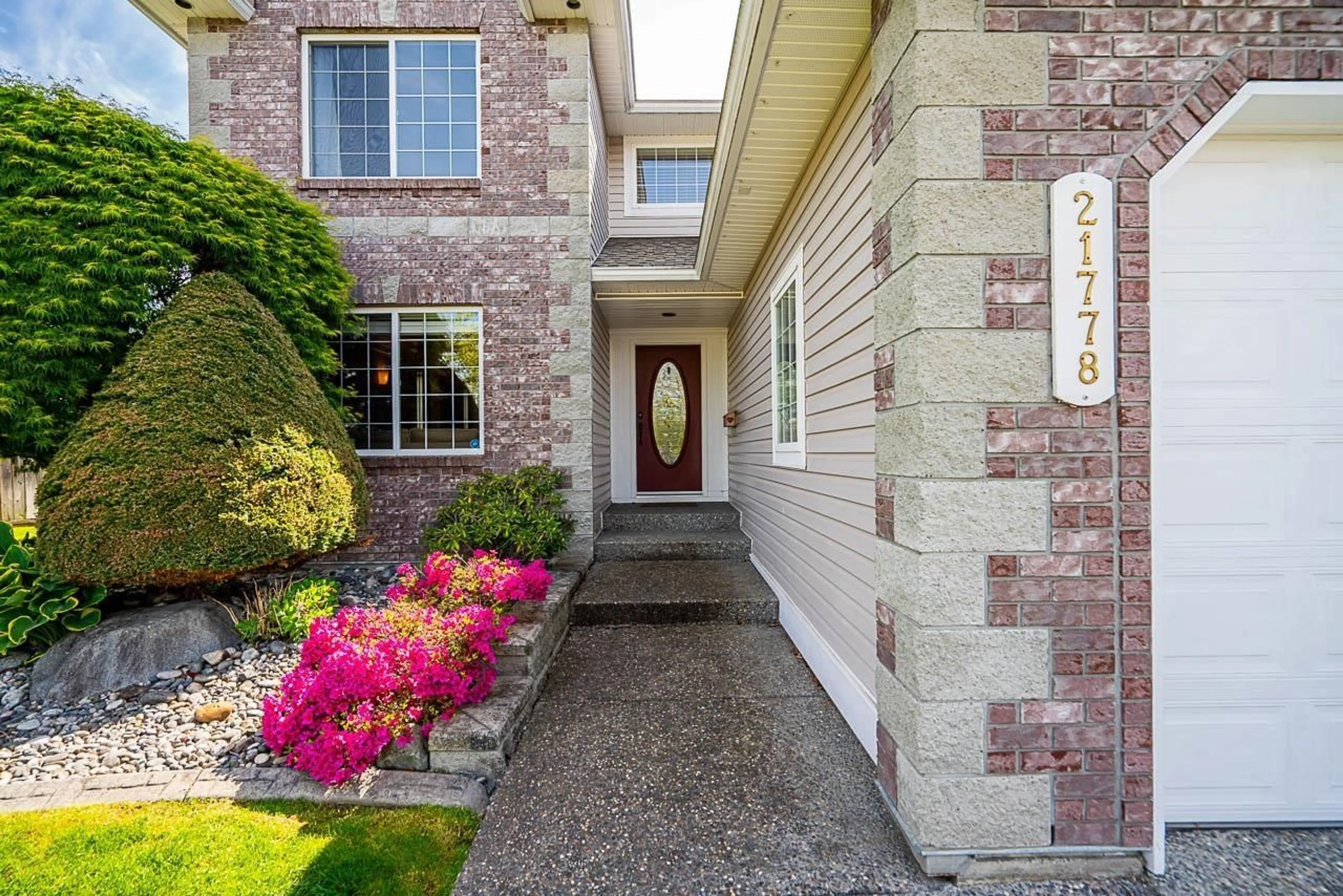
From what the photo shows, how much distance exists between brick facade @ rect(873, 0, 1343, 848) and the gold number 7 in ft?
0.28

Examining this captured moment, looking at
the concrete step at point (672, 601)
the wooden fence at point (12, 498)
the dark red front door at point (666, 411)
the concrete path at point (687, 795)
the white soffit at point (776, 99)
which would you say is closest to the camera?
the concrete path at point (687, 795)

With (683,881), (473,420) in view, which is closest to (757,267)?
(473,420)

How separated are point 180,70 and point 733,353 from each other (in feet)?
21.3

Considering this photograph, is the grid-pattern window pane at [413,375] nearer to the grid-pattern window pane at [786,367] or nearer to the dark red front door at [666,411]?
the dark red front door at [666,411]

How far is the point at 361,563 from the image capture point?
536cm

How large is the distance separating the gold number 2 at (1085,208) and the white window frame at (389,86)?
5.20 metres

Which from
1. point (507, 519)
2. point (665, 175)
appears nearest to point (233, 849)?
point (507, 519)

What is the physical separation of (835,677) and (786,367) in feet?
7.43

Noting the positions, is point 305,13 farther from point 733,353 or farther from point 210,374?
point 733,353

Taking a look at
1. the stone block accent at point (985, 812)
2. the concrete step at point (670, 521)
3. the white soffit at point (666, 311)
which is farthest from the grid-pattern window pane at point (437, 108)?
the stone block accent at point (985, 812)

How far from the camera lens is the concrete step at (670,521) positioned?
6.15 m

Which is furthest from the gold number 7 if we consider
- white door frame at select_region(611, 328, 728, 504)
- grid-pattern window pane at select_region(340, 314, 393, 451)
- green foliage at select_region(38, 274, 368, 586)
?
white door frame at select_region(611, 328, 728, 504)

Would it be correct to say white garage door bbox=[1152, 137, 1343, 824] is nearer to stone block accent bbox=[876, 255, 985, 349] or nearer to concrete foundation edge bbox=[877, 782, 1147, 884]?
concrete foundation edge bbox=[877, 782, 1147, 884]

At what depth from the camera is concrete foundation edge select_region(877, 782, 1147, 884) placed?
1821 mm
